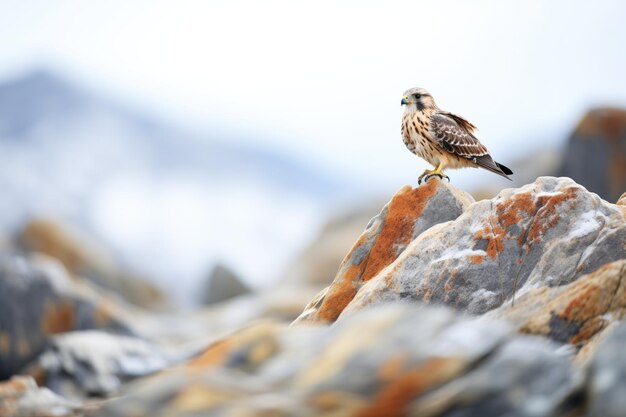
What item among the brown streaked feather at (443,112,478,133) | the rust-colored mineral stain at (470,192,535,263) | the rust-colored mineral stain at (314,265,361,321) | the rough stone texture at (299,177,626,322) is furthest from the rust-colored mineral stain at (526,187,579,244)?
the brown streaked feather at (443,112,478,133)

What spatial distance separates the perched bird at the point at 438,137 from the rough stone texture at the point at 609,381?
567 cm

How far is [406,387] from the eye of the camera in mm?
5570

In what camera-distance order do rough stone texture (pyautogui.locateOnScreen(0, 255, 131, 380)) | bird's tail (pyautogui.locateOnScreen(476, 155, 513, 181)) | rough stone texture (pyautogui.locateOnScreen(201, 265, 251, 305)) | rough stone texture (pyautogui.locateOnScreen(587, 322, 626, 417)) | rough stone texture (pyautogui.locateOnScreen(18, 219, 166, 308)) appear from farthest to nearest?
1. rough stone texture (pyautogui.locateOnScreen(201, 265, 251, 305))
2. rough stone texture (pyautogui.locateOnScreen(18, 219, 166, 308))
3. rough stone texture (pyautogui.locateOnScreen(0, 255, 131, 380))
4. bird's tail (pyautogui.locateOnScreen(476, 155, 513, 181))
5. rough stone texture (pyautogui.locateOnScreen(587, 322, 626, 417))

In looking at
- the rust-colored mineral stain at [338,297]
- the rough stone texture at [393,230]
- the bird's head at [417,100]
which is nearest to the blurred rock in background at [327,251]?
the bird's head at [417,100]

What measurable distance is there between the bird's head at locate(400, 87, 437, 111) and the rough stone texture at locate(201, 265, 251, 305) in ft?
79.0

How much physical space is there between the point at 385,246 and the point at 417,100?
3.02 metres

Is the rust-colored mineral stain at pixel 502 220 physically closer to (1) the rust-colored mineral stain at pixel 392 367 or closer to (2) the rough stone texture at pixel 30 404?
(1) the rust-colored mineral stain at pixel 392 367

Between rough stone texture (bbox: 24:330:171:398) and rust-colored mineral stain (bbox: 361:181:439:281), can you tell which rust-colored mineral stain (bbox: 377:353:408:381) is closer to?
rust-colored mineral stain (bbox: 361:181:439:281)

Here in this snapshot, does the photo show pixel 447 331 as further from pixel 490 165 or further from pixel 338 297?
pixel 490 165

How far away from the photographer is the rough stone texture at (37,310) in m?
21.0

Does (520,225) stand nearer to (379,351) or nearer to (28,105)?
(379,351)

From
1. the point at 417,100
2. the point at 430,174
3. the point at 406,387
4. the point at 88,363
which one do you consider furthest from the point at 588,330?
the point at 88,363

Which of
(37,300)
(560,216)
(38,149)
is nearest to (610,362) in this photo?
(560,216)

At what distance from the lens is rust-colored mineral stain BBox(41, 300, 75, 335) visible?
841 inches
